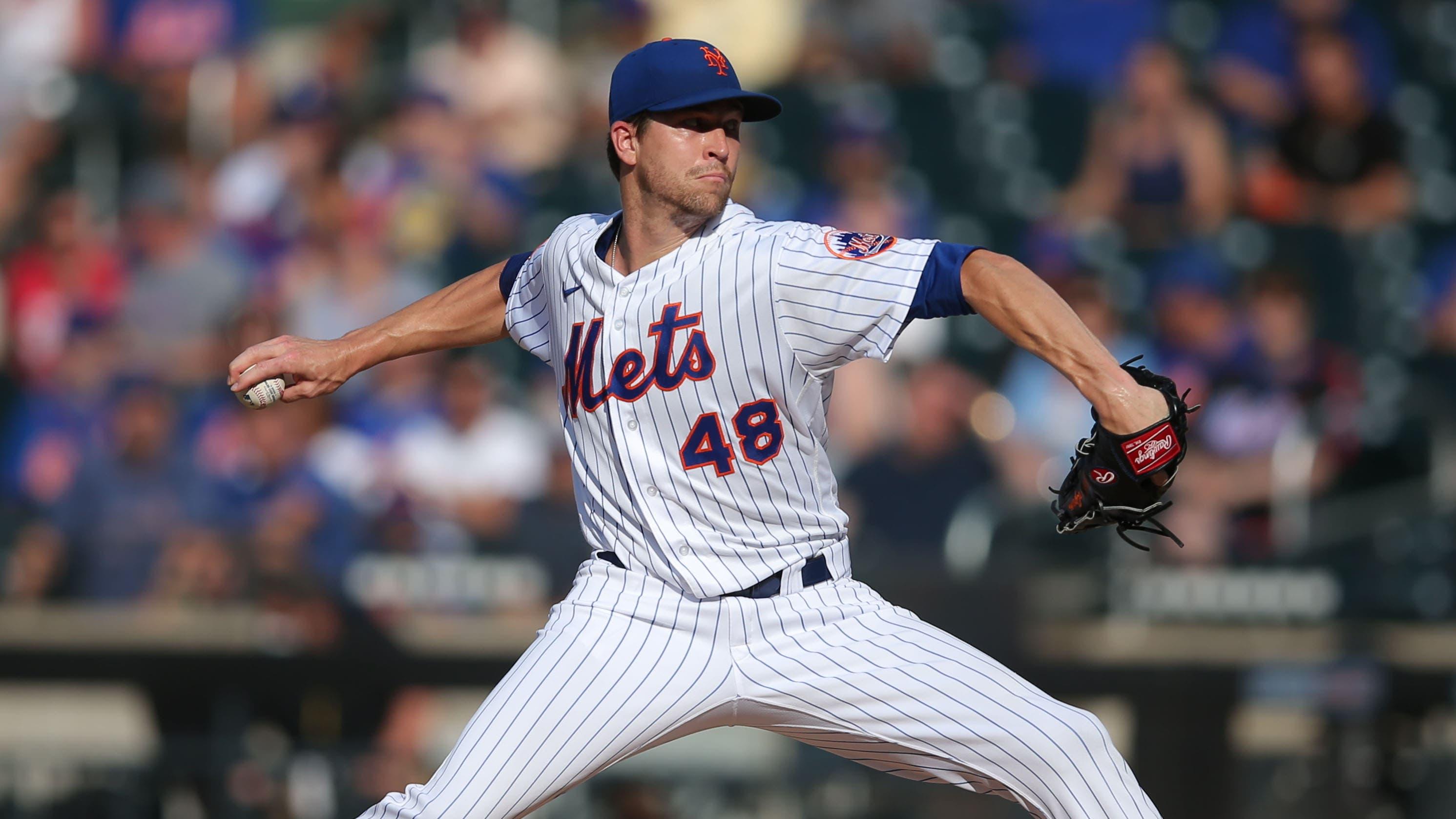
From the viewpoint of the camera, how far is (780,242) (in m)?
3.21

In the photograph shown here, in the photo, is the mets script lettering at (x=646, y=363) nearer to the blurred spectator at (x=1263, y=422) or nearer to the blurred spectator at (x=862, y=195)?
the blurred spectator at (x=1263, y=422)

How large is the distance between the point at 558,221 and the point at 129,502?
9.80 feet

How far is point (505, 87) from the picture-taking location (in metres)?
9.19

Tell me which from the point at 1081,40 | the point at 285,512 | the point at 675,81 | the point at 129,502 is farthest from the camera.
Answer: the point at 1081,40

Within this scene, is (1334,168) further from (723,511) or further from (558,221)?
(723,511)

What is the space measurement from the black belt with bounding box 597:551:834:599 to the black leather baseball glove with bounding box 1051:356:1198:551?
51 centimetres

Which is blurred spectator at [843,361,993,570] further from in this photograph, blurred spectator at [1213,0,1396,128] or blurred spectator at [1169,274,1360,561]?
blurred spectator at [1213,0,1396,128]

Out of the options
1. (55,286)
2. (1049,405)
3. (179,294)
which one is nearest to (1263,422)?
(1049,405)

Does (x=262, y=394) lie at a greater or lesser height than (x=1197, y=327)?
greater

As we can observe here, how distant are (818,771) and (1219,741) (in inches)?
54.0

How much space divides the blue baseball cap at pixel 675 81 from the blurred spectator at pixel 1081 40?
6.25m

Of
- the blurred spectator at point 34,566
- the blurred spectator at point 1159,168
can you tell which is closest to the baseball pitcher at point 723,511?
the blurred spectator at point 34,566

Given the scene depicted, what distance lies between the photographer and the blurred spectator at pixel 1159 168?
820 cm

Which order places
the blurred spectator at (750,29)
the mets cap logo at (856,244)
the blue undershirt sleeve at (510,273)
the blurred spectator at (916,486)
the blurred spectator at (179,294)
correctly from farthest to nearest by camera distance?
the blurred spectator at (750,29), the blurred spectator at (179,294), the blurred spectator at (916,486), the blue undershirt sleeve at (510,273), the mets cap logo at (856,244)
